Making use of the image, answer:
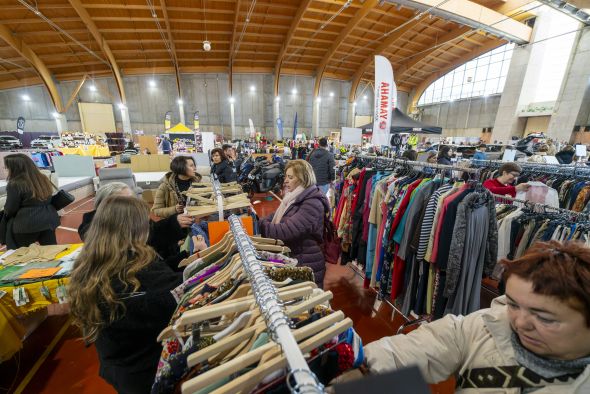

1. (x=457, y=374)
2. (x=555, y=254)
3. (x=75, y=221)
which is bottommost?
(x=75, y=221)

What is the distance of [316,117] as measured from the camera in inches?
769

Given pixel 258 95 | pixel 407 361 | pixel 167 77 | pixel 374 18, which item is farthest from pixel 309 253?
pixel 167 77

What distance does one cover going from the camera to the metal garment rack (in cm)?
47

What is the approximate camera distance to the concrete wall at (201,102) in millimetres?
17656

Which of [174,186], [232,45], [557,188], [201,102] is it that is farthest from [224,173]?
[201,102]

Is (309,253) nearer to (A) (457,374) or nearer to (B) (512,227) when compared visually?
(A) (457,374)

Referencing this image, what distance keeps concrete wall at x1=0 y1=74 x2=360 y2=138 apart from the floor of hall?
18529 mm

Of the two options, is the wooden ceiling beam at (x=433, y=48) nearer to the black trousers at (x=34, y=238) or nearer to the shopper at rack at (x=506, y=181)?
the shopper at rack at (x=506, y=181)

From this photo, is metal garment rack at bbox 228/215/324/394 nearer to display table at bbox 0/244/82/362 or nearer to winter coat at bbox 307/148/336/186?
display table at bbox 0/244/82/362

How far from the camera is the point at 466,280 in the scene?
6.13 feet

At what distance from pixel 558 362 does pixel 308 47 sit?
59.4ft

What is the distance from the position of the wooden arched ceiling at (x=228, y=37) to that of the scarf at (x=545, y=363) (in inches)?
448

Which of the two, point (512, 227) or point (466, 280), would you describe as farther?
point (512, 227)

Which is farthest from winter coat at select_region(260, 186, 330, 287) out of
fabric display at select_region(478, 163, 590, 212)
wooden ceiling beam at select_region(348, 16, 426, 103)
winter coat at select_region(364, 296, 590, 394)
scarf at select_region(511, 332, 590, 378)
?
wooden ceiling beam at select_region(348, 16, 426, 103)
